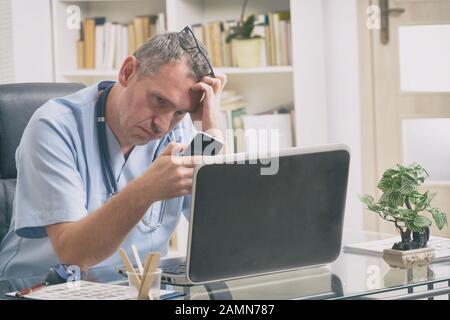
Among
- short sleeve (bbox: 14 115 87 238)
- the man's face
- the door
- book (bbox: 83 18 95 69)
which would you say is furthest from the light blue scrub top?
book (bbox: 83 18 95 69)

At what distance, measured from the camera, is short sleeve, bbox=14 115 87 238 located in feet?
6.22

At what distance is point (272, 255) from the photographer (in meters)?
1.65

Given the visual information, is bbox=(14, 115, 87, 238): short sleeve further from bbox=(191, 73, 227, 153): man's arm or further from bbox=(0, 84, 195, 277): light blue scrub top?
bbox=(191, 73, 227, 153): man's arm

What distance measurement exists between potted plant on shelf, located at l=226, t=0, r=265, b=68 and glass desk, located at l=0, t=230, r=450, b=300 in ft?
7.68

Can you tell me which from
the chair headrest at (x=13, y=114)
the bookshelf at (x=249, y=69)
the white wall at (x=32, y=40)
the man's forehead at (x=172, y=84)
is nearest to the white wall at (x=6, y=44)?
the white wall at (x=32, y=40)

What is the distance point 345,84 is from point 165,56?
7.68ft

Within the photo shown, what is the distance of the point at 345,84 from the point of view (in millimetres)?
4160

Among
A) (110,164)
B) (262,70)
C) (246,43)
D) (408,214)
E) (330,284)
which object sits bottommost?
(330,284)

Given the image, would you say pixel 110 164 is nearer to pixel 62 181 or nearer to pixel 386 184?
pixel 62 181

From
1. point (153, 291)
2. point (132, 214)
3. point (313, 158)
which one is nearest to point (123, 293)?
point (153, 291)

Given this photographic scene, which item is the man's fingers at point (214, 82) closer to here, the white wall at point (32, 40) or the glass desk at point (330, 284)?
the glass desk at point (330, 284)

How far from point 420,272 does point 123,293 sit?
0.60m

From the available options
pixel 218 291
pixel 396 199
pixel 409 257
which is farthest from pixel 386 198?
pixel 218 291
